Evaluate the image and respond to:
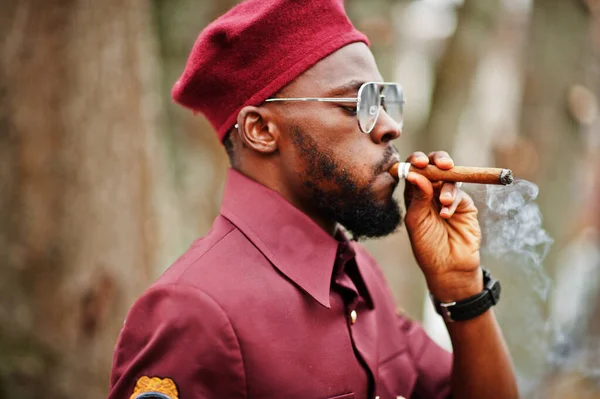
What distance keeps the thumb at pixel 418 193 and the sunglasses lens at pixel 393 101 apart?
0.33 meters

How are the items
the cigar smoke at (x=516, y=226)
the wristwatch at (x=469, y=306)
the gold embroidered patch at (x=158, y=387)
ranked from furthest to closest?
the cigar smoke at (x=516, y=226), the wristwatch at (x=469, y=306), the gold embroidered patch at (x=158, y=387)

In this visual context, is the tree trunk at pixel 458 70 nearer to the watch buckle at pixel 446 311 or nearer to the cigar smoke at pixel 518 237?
the cigar smoke at pixel 518 237

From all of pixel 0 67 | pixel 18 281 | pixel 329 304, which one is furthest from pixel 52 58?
pixel 329 304

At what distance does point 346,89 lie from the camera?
2133mm

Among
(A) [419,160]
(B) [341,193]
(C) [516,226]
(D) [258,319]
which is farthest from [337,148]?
(C) [516,226]

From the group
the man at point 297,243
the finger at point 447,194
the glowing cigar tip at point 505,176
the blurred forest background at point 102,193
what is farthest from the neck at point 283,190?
the blurred forest background at point 102,193

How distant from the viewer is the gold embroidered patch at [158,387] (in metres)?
1.79

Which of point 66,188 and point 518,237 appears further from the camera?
point 66,188

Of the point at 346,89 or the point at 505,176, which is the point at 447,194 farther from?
the point at 346,89

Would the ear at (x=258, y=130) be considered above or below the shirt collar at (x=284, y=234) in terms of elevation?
above

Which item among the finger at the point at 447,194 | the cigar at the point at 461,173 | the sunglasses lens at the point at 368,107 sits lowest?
the finger at the point at 447,194

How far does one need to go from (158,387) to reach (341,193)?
0.91 meters

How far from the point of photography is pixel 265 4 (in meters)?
2.12

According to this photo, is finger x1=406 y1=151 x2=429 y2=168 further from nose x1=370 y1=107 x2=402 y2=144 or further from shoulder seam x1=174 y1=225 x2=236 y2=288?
shoulder seam x1=174 y1=225 x2=236 y2=288
